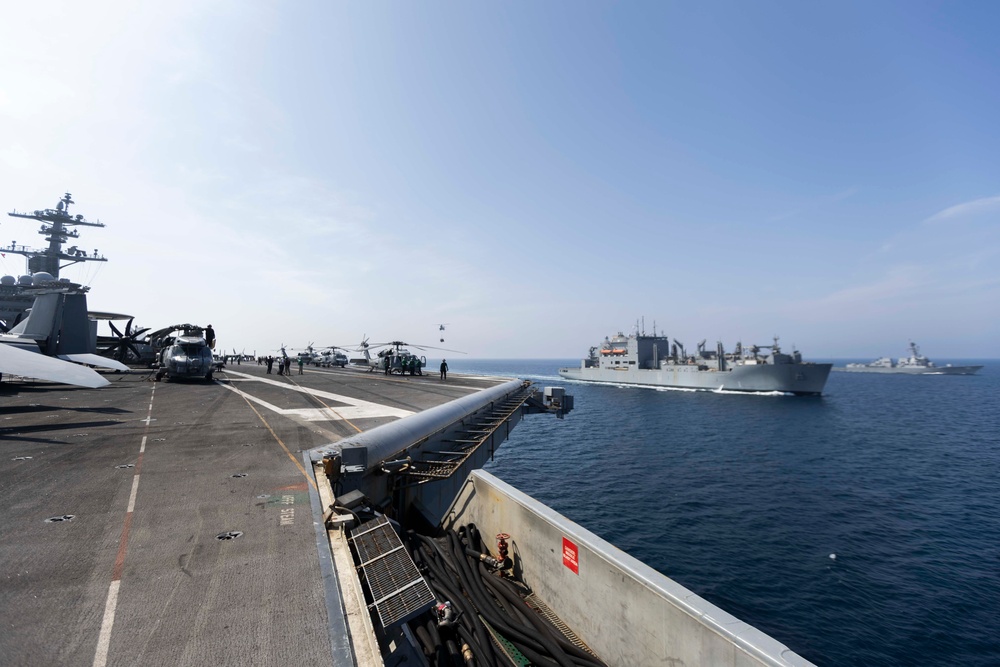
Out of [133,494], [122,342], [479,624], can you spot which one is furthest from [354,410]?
[122,342]

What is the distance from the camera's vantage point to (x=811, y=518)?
18656mm

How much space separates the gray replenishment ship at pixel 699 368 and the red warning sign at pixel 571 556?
75.7 m

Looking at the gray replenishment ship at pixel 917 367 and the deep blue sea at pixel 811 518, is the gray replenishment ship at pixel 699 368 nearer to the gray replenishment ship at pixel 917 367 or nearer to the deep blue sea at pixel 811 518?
the deep blue sea at pixel 811 518

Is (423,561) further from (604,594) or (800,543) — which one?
(800,543)

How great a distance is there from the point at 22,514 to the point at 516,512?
876 cm

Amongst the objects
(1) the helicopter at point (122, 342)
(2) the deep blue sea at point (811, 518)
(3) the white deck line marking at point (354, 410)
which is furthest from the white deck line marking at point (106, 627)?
(1) the helicopter at point (122, 342)

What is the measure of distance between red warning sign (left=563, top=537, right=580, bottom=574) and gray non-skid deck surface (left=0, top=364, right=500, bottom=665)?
13.8 feet

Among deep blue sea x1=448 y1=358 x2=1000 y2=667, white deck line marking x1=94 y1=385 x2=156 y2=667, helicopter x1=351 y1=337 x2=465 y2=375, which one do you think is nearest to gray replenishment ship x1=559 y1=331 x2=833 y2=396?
deep blue sea x1=448 y1=358 x2=1000 y2=667

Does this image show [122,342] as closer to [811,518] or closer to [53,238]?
[53,238]

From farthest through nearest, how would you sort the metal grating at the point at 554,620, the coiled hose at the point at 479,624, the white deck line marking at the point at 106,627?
the metal grating at the point at 554,620 < the coiled hose at the point at 479,624 < the white deck line marking at the point at 106,627

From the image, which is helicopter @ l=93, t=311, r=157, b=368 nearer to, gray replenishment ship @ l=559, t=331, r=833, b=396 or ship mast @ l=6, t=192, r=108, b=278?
ship mast @ l=6, t=192, r=108, b=278

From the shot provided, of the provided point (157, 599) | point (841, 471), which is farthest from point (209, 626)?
point (841, 471)

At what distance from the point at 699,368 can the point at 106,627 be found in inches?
3477

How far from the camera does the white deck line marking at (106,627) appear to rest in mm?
4023
